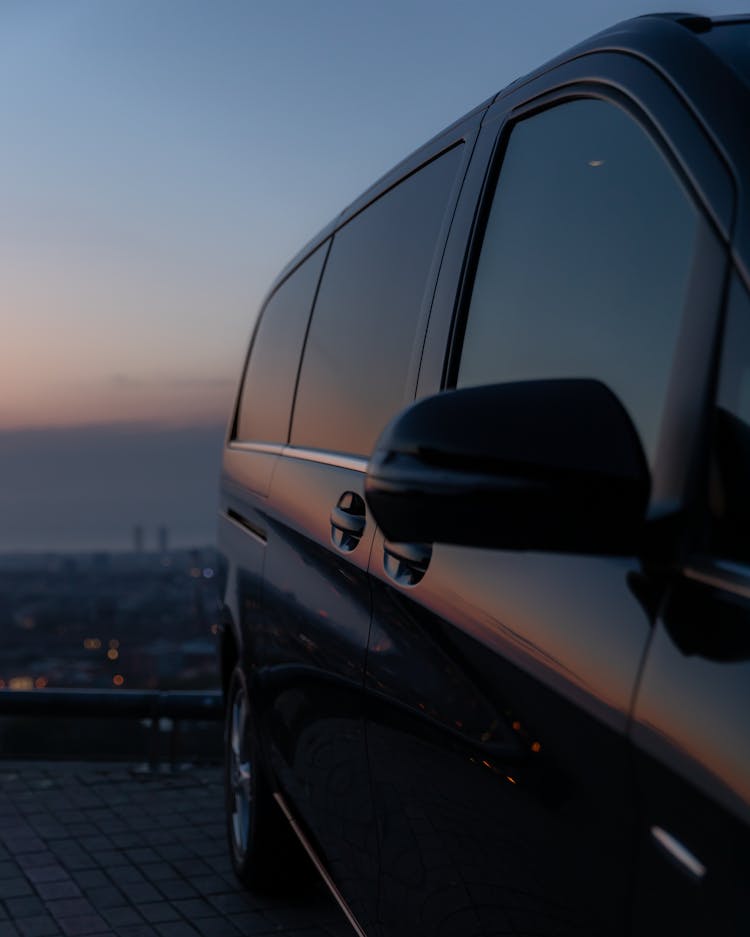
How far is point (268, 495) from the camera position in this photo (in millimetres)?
3750

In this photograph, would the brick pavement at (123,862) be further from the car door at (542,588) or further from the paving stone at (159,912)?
the car door at (542,588)

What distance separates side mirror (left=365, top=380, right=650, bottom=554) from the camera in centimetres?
129

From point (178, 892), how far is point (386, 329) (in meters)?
2.79

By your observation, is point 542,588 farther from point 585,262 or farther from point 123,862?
point 123,862

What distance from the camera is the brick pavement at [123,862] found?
4.32m

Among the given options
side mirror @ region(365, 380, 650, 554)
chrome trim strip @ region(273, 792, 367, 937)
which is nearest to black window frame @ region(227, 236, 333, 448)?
chrome trim strip @ region(273, 792, 367, 937)

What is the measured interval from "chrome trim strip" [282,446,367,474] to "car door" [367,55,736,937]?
355mm

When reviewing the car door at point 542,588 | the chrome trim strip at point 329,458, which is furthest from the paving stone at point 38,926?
the car door at point 542,588

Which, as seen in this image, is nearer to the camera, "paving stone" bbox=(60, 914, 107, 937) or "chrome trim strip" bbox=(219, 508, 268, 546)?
"chrome trim strip" bbox=(219, 508, 268, 546)

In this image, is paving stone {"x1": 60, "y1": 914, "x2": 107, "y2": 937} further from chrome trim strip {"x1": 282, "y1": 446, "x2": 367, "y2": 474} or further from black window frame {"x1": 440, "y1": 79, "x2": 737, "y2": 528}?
black window frame {"x1": 440, "y1": 79, "x2": 737, "y2": 528}

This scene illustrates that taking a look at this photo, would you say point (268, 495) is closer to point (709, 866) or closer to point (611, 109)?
point (611, 109)

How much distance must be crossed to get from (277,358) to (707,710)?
131 inches

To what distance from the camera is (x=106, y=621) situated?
16422 mm

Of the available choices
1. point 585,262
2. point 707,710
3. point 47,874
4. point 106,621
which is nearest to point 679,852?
point 707,710
